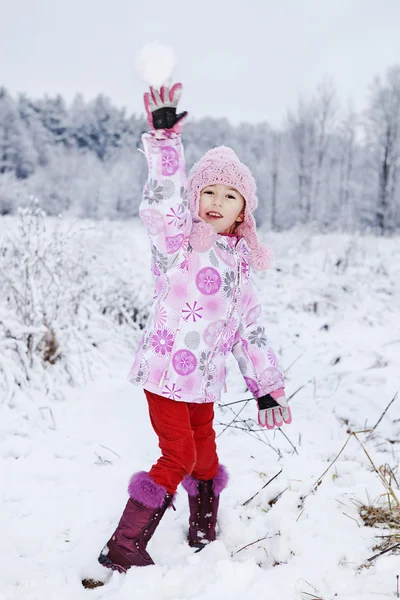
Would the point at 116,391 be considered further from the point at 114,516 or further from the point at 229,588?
the point at 229,588

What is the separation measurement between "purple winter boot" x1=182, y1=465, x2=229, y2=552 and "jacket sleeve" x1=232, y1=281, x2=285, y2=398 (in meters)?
0.43

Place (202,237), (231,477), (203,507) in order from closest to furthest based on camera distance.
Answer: (202,237) → (203,507) → (231,477)

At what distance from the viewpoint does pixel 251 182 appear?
6.37ft

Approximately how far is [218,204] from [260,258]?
309 mm

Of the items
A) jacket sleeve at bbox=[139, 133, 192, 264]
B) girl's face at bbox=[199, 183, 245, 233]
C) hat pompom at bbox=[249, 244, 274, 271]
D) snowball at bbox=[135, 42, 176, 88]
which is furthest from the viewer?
hat pompom at bbox=[249, 244, 274, 271]

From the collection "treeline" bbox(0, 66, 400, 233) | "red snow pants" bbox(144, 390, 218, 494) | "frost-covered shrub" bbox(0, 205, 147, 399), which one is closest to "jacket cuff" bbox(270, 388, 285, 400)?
"red snow pants" bbox(144, 390, 218, 494)

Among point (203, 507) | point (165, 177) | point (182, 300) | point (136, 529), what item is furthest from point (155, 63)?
point (203, 507)

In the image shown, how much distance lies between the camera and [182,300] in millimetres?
1796

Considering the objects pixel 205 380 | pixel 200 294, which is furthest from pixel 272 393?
pixel 200 294

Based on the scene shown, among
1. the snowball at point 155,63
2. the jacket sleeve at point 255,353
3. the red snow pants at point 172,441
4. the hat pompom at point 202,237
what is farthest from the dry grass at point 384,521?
the snowball at point 155,63

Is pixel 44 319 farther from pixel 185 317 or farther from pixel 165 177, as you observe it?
pixel 165 177

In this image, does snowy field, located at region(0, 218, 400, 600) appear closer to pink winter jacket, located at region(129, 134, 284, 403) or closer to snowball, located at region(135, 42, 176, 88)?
pink winter jacket, located at region(129, 134, 284, 403)

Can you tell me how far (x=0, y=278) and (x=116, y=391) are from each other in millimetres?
1470

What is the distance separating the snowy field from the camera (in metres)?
1.66
